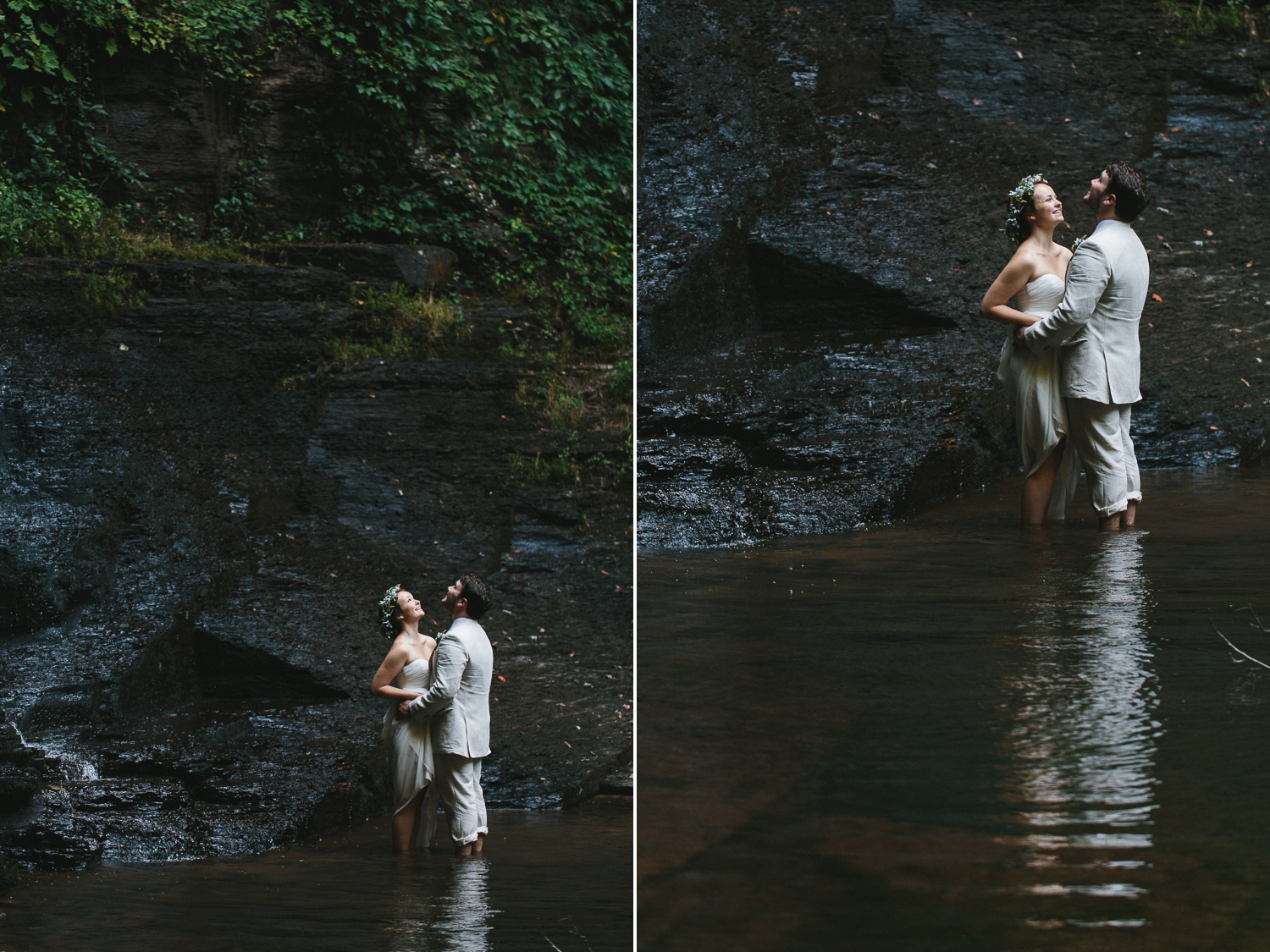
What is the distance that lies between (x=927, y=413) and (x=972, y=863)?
171 inches

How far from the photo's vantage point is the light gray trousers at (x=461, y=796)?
17.6 ft

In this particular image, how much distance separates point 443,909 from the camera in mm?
4105

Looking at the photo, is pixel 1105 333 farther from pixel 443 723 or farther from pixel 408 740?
pixel 408 740

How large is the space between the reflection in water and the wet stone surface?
4699 mm

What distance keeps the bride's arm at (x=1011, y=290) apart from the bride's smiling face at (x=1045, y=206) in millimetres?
153

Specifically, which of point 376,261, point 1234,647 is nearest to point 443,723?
point 1234,647

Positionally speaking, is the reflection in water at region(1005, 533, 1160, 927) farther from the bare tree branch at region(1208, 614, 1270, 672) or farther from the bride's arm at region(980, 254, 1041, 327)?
the bride's arm at region(980, 254, 1041, 327)

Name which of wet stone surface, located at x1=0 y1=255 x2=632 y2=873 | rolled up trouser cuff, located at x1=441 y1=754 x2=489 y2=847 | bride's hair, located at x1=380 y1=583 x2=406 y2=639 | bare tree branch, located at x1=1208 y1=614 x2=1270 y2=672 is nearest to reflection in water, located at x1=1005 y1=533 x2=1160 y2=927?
bare tree branch, located at x1=1208 y1=614 x2=1270 y2=672

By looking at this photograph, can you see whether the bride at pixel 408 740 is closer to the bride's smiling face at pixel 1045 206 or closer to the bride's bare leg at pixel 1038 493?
the bride's bare leg at pixel 1038 493

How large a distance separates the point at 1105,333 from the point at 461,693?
120 inches

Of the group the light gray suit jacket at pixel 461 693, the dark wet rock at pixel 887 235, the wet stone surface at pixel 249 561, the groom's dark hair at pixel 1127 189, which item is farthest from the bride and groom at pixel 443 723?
the groom's dark hair at pixel 1127 189

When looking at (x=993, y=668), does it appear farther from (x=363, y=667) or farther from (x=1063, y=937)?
(x=363, y=667)

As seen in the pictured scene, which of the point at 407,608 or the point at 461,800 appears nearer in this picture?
the point at 461,800

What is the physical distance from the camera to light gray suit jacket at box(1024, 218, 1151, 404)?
13.0 feet
